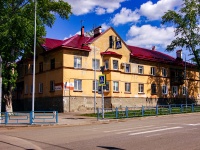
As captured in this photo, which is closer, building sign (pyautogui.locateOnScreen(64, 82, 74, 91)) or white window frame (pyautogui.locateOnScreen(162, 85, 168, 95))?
building sign (pyautogui.locateOnScreen(64, 82, 74, 91))

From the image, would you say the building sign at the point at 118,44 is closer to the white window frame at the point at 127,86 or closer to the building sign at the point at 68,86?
the white window frame at the point at 127,86

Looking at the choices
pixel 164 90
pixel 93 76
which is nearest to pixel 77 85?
pixel 93 76

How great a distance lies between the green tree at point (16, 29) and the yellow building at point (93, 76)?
4.74 m

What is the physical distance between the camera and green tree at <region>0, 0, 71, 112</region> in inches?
1148

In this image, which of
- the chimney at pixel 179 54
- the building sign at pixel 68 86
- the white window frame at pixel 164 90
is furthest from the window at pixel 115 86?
the chimney at pixel 179 54

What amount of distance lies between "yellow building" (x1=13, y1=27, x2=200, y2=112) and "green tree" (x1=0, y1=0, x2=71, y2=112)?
4.74 meters

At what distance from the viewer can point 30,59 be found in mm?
43562

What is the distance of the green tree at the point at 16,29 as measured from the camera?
29156 mm

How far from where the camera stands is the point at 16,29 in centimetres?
2931

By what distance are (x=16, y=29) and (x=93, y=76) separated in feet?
42.7

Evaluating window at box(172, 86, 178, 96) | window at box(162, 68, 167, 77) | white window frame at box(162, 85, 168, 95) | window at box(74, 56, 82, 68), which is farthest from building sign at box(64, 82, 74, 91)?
window at box(172, 86, 178, 96)

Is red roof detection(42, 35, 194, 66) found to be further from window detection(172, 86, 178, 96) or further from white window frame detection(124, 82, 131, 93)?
window detection(172, 86, 178, 96)

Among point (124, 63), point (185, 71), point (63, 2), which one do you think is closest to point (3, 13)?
point (63, 2)

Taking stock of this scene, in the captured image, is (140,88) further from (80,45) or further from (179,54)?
(179,54)
